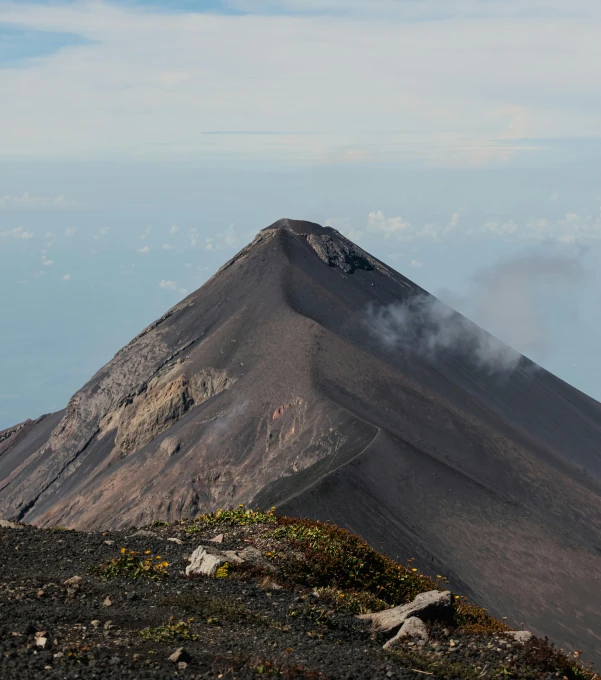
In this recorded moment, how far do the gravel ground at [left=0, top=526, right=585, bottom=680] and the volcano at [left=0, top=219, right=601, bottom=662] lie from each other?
30.2 metres

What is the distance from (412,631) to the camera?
17.5m

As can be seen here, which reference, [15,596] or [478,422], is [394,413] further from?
[15,596]

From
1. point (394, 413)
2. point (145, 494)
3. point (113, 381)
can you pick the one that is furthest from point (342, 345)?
point (113, 381)

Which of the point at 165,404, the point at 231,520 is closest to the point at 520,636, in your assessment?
the point at 231,520

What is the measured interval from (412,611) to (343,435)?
45.9 m

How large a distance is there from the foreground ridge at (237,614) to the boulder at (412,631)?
1.1 inches

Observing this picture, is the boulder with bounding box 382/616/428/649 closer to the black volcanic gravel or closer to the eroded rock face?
the black volcanic gravel

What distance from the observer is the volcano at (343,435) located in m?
55.1

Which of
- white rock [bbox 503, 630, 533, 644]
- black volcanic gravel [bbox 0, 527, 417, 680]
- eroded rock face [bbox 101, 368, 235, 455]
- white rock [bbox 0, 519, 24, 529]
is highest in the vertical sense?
eroded rock face [bbox 101, 368, 235, 455]

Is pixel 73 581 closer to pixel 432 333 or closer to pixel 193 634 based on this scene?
pixel 193 634

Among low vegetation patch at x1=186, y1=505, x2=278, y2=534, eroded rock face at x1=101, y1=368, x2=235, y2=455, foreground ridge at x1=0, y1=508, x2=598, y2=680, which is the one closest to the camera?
foreground ridge at x1=0, y1=508, x2=598, y2=680

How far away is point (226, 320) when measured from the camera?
89.9 meters

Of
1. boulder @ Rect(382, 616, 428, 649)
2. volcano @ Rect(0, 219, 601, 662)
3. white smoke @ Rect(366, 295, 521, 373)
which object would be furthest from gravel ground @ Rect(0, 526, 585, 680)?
Result: white smoke @ Rect(366, 295, 521, 373)

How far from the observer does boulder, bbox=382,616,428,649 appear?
56.4 ft
